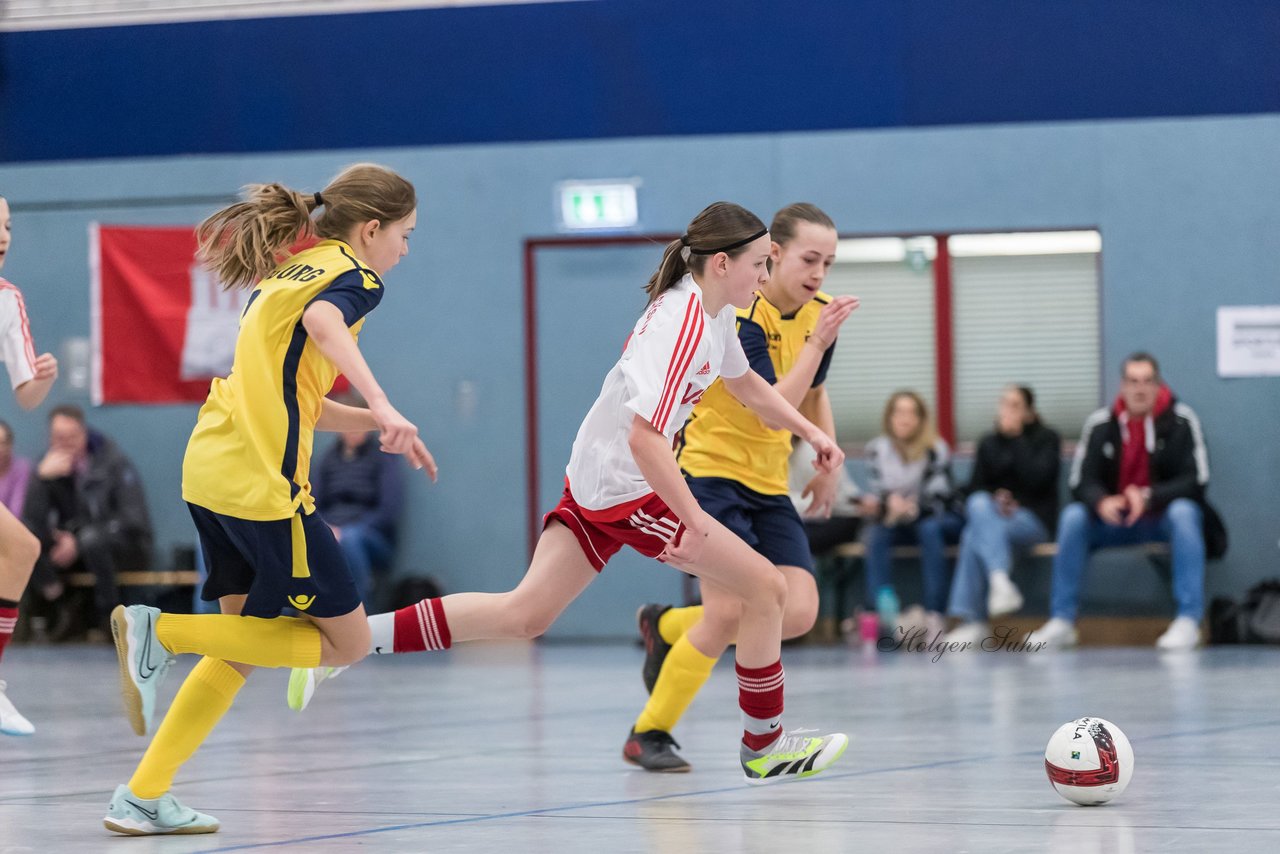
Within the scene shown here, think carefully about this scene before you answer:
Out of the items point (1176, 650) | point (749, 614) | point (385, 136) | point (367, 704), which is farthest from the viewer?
point (385, 136)

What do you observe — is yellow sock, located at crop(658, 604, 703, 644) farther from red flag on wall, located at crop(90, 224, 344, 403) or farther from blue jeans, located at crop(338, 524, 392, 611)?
red flag on wall, located at crop(90, 224, 344, 403)

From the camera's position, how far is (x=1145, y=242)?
1180 cm

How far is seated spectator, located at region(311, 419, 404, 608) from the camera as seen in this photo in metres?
12.1

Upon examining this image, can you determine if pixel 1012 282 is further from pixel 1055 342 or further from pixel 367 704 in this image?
pixel 367 704

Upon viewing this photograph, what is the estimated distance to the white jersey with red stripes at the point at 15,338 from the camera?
5457 millimetres

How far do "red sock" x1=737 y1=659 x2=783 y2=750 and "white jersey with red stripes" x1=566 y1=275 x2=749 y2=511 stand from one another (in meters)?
0.65

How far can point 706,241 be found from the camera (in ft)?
16.2

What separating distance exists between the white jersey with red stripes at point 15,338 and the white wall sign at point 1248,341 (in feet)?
27.0

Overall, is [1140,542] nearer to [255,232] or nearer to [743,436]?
[743,436]

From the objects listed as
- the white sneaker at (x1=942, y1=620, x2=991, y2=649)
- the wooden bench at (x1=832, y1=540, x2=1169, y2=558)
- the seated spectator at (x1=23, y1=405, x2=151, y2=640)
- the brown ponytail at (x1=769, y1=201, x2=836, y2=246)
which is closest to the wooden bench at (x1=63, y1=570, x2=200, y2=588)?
the seated spectator at (x1=23, y1=405, x2=151, y2=640)

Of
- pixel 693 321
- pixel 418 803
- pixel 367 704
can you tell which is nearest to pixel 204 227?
pixel 693 321

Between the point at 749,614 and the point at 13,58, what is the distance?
10.5 metres

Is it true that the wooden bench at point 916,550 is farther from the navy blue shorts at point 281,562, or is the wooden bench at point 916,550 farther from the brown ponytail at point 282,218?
the navy blue shorts at point 281,562

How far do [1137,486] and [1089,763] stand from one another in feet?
22.3
